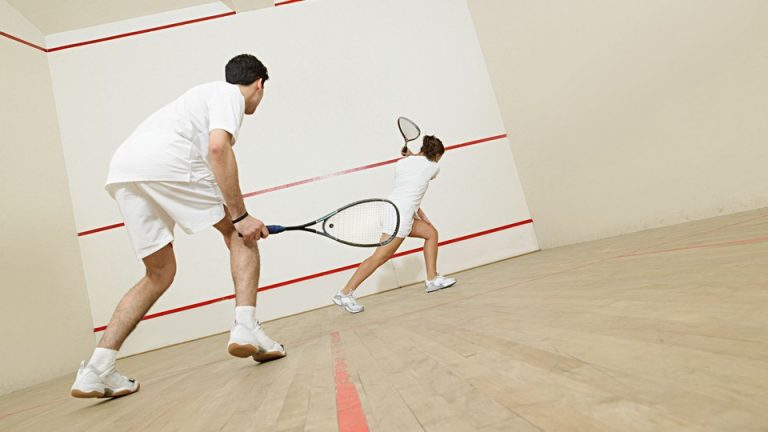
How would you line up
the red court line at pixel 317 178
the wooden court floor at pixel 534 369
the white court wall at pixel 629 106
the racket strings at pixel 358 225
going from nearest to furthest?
the wooden court floor at pixel 534 369
the racket strings at pixel 358 225
the white court wall at pixel 629 106
the red court line at pixel 317 178

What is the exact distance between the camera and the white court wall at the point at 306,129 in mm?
3531

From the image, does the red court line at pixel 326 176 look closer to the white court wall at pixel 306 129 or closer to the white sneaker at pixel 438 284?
the white court wall at pixel 306 129

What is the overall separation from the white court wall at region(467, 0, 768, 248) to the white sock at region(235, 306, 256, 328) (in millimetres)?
2534

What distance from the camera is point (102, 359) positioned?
146 centimetres

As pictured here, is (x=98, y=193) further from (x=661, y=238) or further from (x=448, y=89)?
(x=661, y=238)

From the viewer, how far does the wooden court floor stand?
55cm

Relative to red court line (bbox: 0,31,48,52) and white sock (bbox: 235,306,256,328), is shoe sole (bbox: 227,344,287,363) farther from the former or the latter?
red court line (bbox: 0,31,48,52)

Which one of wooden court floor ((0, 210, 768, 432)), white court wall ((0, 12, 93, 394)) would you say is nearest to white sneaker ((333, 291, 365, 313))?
wooden court floor ((0, 210, 768, 432))

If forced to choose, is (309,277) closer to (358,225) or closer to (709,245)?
(358,225)

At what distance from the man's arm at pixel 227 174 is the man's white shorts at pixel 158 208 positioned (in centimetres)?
13

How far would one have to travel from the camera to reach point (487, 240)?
3.81 m

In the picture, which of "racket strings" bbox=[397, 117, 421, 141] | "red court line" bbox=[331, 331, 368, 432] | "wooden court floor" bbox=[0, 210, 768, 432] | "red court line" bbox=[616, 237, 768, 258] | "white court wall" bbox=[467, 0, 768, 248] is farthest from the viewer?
"racket strings" bbox=[397, 117, 421, 141]

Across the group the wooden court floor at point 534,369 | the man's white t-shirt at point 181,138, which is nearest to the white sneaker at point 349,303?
the wooden court floor at point 534,369

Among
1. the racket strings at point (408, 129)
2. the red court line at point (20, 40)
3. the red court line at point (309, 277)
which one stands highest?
the red court line at point (20, 40)
